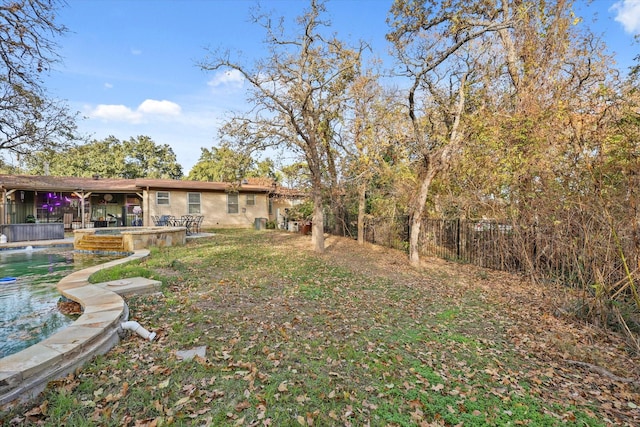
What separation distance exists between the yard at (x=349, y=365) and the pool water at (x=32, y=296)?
39.7 inches

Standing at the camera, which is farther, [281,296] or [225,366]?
[281,296]

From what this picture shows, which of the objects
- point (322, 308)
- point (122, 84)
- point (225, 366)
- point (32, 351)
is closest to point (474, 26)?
point (322, 308)

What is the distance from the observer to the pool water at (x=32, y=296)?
369 cm

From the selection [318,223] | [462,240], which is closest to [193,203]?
[318,223]


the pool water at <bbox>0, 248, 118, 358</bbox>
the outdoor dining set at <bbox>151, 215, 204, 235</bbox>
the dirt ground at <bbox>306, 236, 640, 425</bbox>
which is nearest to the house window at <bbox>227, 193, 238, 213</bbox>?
the outdoor dining set at <bbox>151, 215, 204, 235</bbox>

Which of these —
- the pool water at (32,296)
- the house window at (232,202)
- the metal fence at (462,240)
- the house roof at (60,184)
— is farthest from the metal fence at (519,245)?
the house roof at (60,184)

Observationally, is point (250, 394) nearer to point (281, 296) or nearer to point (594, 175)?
point (281, 296)

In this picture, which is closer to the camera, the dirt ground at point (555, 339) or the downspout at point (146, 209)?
the dirt ground at point (555, 339)

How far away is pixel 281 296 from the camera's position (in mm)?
5520

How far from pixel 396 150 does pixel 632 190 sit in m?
7.49

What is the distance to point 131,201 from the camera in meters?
20.1

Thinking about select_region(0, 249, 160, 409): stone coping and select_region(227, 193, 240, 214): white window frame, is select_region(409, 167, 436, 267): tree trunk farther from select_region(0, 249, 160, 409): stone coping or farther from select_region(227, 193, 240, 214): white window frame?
select_region(227, 193, 240, 214): white window frame

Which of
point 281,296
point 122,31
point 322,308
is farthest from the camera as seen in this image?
point 122,31

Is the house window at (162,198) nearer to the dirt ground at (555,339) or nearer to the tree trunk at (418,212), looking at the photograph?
the dirt ground at (555,339)
